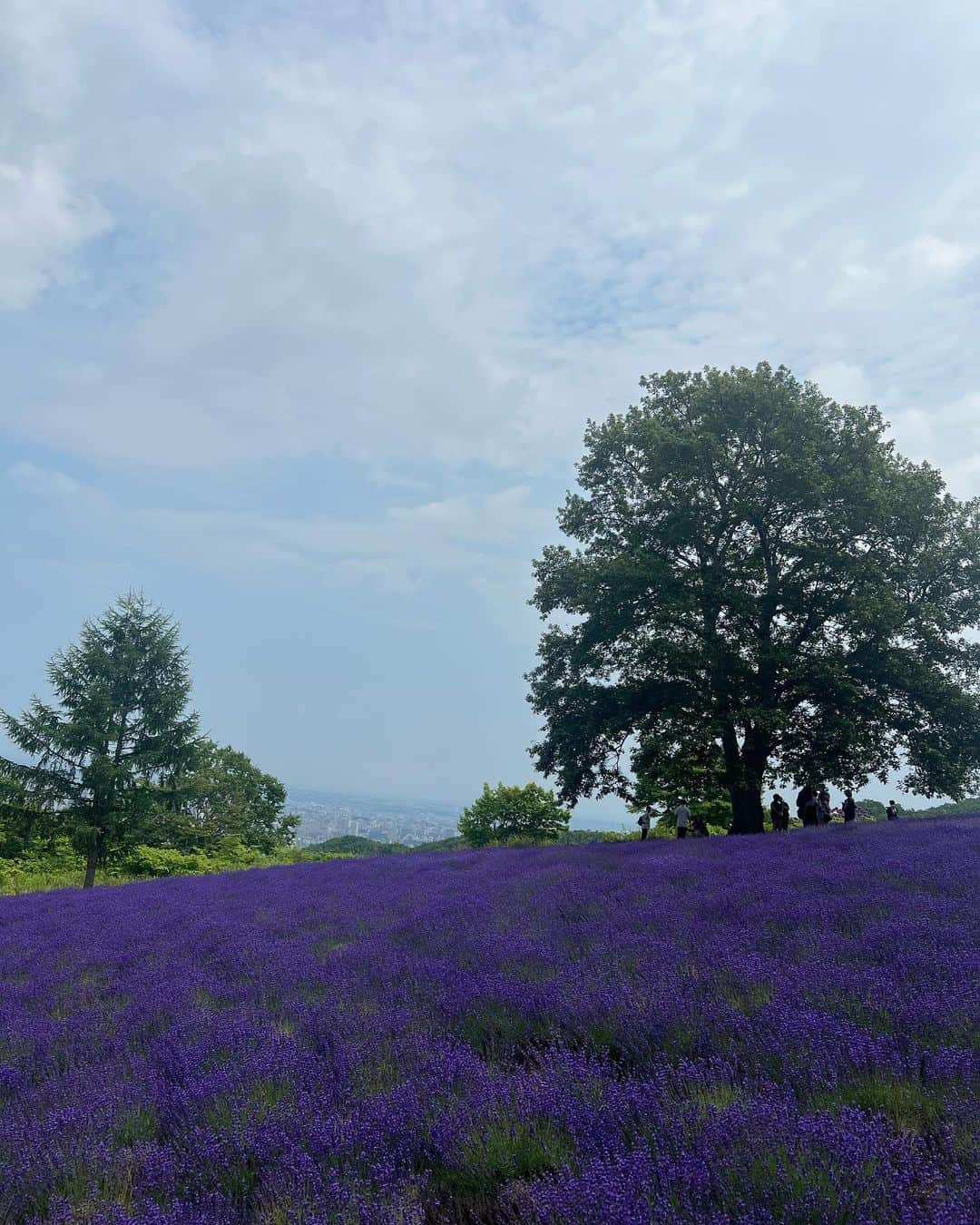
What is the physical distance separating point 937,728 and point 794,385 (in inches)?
339

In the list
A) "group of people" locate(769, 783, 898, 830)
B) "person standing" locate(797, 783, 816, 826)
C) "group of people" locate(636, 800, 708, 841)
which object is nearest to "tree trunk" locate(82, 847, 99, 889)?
"group of people" locate(636, 800, 708, 841)

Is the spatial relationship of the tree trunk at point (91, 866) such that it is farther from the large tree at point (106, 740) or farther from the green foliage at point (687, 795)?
the green foliage at point (687, 795)

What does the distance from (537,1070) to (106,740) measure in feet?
65.5

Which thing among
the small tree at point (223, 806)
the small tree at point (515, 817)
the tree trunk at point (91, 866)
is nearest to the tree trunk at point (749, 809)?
the small tree at point (515, 817)

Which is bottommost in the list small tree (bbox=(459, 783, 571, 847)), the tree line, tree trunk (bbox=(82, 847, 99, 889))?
tree trunk (bbox=(82, 847, 99, 889))

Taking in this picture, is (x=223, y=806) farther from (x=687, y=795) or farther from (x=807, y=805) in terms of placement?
(x=807, y=805)

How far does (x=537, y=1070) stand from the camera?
131 inches

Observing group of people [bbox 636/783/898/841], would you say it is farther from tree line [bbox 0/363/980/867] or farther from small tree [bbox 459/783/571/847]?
small tree [bbox 459/783/571/847]

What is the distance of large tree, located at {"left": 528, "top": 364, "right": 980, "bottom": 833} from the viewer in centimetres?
1483

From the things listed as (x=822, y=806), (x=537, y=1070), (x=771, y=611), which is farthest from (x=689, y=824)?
(x=537, y=1070)

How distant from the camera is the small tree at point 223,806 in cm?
2131

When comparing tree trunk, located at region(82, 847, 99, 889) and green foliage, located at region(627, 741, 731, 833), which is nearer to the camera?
green foliage, located at region(627, 741, 731, 833)

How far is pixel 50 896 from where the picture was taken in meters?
13.5

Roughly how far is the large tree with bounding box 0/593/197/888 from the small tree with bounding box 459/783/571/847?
9.63 metres
